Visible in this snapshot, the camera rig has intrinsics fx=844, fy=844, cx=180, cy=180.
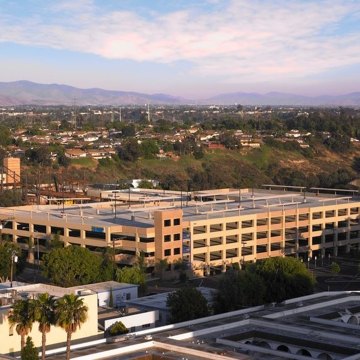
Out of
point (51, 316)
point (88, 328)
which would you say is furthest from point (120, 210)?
point (51, 316)

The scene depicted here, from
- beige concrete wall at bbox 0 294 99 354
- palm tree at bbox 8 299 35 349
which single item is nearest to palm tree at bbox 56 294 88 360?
palm tree at bbox 8 299 35 349

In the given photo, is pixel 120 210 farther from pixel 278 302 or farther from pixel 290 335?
pixel 290 335

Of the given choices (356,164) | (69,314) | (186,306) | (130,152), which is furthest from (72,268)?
(356,164)

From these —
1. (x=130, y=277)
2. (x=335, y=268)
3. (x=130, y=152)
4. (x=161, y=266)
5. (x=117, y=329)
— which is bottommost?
(x=335, y=268)

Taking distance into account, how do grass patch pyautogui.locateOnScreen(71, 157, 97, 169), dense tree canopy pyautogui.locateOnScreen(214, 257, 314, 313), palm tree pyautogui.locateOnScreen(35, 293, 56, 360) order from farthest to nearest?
grass patch pyautogui.locateOnScreen(71, 157, 97, 169)
dense tree canopy pyautogui.locateOnScreen(214, 257, 314, 313)
palm tree pyautogui.locateOnScreen(35, 293, 56, 360)

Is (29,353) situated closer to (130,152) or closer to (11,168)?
(11,168)

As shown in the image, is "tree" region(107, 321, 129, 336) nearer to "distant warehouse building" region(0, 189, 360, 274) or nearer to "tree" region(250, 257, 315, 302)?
"tree" region(250, 257, 315, 302)
